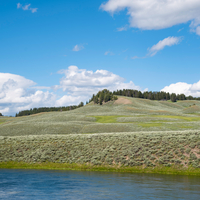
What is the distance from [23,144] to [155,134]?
20.7 metres

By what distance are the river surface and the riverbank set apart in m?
1.66

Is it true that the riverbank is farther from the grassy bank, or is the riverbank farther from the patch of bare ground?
the patch of bare ground

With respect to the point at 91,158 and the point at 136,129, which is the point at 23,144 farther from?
the point at 136,129

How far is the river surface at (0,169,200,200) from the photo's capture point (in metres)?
16.9

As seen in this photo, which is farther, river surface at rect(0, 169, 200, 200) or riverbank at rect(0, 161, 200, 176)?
riverbank at rect(0, 161, 200, 176)

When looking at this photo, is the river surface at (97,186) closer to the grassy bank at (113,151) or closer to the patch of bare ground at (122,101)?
the grassy bank at (113,151)

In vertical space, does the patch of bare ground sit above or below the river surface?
above

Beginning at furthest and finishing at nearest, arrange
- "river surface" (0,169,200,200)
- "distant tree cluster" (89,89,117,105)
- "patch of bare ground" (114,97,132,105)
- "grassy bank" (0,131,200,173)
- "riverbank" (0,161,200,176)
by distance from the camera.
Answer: "distant tree cluster" (89,89,117,105) < "patch of bare ground" (114,97,132,105) < "grassy bank" (0,131,200,173) < "riverbank" (0,161,200,176) < "river surface" (0,169,200,200)

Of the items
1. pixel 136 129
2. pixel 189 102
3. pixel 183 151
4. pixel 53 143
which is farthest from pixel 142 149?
pixel 189 102

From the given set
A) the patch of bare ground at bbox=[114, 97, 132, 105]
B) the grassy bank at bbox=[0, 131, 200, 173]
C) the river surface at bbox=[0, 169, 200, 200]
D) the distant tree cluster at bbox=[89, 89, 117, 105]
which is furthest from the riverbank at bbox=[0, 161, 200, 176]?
the distant tree cluster at bbox=[89, 89, 117, 105]

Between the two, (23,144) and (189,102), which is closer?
(23,144)

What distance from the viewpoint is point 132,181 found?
21.8m

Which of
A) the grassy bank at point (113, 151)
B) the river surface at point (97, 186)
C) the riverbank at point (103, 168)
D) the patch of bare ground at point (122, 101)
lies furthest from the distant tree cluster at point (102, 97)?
the river surface at point (97, 186)

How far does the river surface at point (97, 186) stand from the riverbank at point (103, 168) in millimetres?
1664
